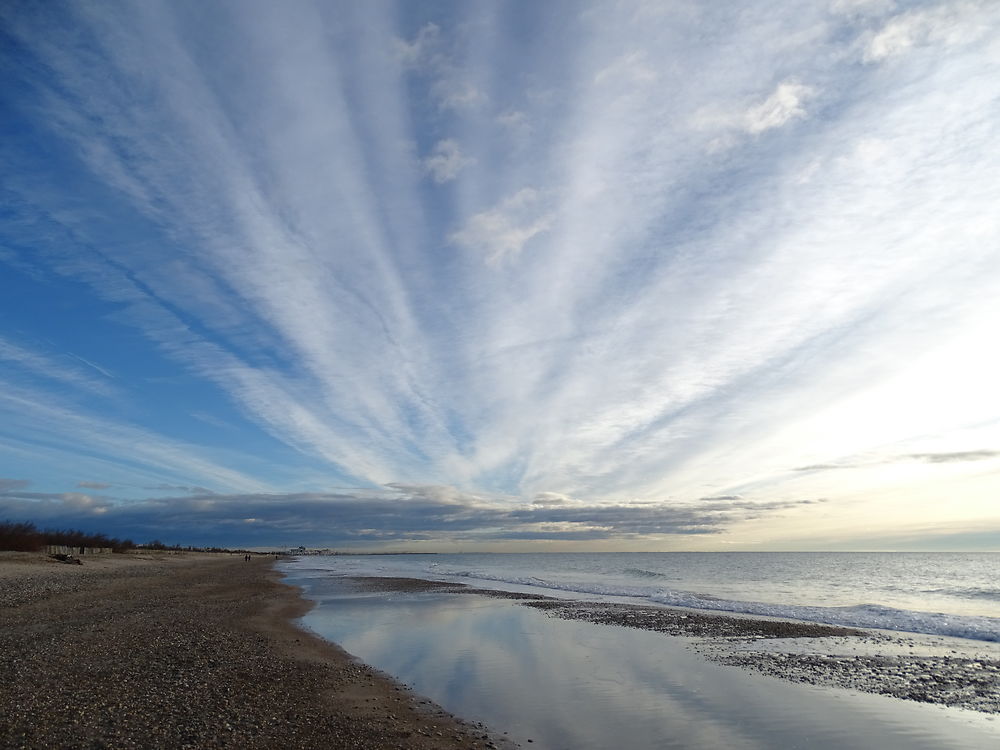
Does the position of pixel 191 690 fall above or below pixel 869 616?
above

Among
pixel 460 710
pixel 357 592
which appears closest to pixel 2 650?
pixel 460 710

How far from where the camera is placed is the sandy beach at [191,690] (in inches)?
388

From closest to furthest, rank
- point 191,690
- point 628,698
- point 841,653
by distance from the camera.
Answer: point 191,690 → point 628,698 → point 841,653

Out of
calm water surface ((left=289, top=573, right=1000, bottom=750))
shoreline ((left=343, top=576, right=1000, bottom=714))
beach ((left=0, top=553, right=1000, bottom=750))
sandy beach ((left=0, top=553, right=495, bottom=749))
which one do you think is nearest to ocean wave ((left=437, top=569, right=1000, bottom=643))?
shoreline ((left=343, top=576, right=1000, bottom=714))

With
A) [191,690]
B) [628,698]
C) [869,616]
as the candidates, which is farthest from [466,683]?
[869,616]

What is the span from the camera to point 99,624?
20688 mm

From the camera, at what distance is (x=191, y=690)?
40.7 ft

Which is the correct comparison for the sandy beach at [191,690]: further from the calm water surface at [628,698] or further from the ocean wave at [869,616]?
the ocean wave at [869,616]

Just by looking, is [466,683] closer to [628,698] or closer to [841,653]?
[628,698]

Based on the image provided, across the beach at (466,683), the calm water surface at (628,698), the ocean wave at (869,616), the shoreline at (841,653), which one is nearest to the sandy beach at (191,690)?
the beach at (466,683)

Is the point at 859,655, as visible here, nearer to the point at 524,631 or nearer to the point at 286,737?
the point at 524,631

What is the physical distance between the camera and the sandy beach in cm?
986

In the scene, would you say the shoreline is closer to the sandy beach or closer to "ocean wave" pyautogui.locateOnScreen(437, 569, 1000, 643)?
"ocean wave" pyautogui.locateOnScreen(437, 569, 1000, 643)

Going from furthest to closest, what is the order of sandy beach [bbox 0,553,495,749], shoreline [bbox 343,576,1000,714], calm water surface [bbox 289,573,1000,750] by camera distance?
1. shoreline [bbox 343,576,1000,714]
2. calm water surface [bbox 289,573,1000,750]
3. sandy beach [bbox 0,553,495,749]
